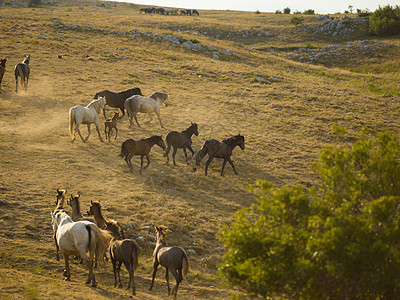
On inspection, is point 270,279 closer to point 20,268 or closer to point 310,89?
point 20,268

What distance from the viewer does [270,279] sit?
21.6 feet

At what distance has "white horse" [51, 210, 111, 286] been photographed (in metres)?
9.12

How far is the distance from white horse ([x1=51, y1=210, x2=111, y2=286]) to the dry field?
1.94 ft

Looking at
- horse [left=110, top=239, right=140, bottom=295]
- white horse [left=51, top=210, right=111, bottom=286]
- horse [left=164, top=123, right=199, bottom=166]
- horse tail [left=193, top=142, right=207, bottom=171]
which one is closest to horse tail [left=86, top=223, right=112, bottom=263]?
white horse [left=51, top=210, right=111, bottom=286]

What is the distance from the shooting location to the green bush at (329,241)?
6.41m

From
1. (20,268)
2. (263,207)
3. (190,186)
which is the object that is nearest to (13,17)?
(190,186)

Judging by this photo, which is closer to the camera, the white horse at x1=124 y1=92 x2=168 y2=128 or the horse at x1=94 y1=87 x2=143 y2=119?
the white horse at x1=124 y1=92 x2=168 y2=128

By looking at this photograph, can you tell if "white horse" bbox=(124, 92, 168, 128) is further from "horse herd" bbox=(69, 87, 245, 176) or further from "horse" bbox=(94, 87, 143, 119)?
"horse" bbox=(94, 87, 143, 119)

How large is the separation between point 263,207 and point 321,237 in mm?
1140

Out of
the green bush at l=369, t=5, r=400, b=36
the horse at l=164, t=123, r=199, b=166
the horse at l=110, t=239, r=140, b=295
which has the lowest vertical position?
the horse at l=110, t=239, r=140, b=295

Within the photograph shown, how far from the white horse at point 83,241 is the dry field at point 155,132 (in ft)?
1.94

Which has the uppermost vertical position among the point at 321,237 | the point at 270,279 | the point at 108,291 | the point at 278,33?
the point at 278,33

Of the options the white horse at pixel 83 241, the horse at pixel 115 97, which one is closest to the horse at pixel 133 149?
the horse at pixel 115 97

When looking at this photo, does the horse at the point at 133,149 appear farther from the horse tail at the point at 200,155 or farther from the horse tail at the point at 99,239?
the horse tail at the point at 99,239
